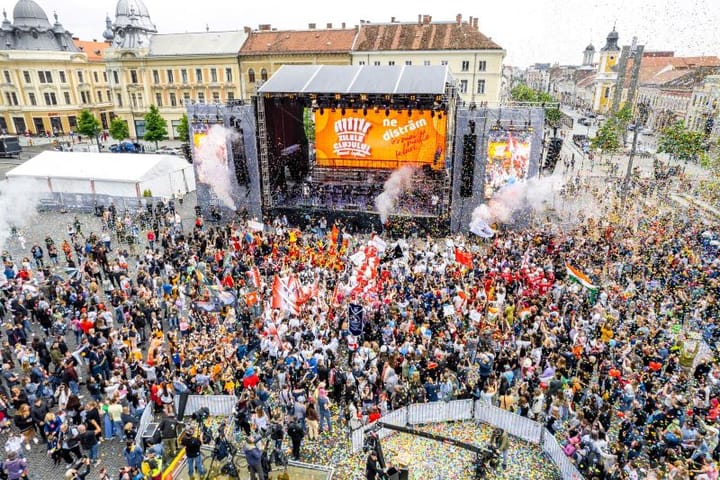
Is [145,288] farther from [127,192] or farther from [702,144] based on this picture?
[702,144]

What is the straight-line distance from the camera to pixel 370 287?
1583 cm

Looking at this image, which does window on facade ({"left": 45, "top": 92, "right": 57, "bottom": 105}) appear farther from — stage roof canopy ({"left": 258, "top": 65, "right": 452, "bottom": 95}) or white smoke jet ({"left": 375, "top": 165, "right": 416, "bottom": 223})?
white smoke jet ({"left": 375, "top": 165, "right": 416, "bottom": 223})

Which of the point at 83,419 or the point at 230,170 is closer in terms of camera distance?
the point at 83,419

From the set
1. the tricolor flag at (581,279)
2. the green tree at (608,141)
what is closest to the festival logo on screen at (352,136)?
the tricolor flag at (581,279)

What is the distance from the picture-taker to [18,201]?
29875mm

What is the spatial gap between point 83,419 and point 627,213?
89.5 feet

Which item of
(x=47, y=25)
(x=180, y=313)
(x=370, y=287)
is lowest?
(x=180, y=313)

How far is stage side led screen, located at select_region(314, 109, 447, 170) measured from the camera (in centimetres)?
2678

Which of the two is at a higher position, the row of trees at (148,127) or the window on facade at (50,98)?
the window on facade at (50,98)

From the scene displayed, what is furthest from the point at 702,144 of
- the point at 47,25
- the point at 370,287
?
the point at 47,25

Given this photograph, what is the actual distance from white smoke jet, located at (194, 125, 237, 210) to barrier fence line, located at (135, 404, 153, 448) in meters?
17.5

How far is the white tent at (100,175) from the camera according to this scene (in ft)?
95.6

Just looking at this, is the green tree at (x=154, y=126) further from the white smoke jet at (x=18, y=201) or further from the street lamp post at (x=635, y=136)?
the street lamp post at (x=635, y=136)

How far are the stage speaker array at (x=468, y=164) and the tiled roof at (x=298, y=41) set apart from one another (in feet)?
92.1
